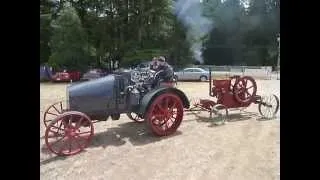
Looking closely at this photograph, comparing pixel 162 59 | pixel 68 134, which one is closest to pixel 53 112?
pixel 68 134

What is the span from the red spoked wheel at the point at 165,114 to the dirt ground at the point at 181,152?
7 centimetres

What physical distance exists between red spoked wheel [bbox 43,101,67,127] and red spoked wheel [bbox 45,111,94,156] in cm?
2

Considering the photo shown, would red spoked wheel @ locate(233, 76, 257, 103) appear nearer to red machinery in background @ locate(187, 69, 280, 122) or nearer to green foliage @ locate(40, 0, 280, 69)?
red machinery in background @ locate(187, 69, 280, 122)

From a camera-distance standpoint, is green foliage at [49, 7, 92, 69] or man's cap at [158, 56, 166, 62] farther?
man's cap at [158, 56, 166, 62]

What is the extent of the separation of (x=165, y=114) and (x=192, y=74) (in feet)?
1.68

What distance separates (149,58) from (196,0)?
1.22 feet

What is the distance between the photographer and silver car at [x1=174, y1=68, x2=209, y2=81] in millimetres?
1700

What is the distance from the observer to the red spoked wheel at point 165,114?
2.01 m

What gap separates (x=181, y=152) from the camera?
66.9 inches

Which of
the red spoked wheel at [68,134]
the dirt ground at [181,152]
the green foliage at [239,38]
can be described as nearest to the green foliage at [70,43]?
the dirt ground at [181,152]

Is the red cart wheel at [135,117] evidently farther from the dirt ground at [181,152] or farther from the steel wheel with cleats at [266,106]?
the steel wheel with cleats at [266,106]

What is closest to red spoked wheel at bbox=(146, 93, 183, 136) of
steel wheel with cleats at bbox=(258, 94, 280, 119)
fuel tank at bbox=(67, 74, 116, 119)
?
fuel tank at bbox=(67, 74, 116, 119)
